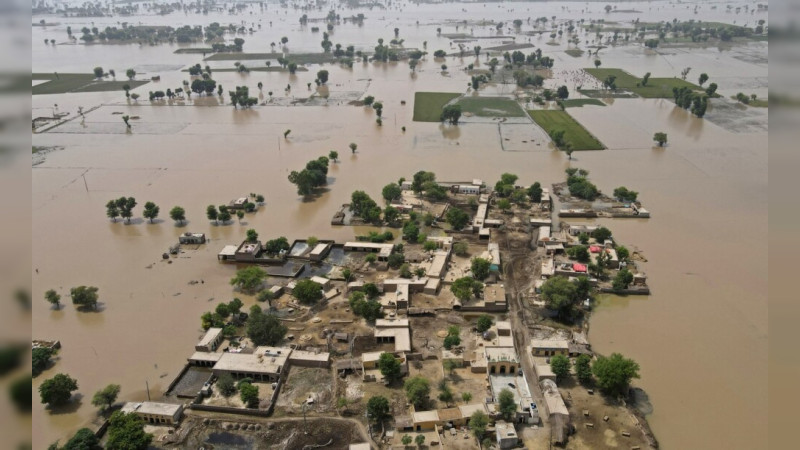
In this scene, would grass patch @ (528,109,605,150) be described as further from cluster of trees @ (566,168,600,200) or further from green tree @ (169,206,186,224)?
green tree @ (169,206,186,224)

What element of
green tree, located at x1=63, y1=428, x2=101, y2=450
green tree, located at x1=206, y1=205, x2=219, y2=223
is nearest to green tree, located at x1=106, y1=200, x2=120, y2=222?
green tree, located at x1=206, y1=205, x2=219, y2=223

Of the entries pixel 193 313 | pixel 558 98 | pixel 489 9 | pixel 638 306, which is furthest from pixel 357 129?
pixel 489 9

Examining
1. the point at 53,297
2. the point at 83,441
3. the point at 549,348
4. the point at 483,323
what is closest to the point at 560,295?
the point at 549,348

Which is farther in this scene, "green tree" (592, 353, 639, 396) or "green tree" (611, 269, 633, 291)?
"green tree" (611, 269, 633, 291)

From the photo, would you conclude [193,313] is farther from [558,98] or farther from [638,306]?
[558,98]

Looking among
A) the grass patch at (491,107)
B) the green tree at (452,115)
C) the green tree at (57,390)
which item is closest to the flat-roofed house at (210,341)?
the green tree at (57,390)
